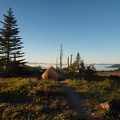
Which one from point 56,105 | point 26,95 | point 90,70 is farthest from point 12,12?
point 56,105

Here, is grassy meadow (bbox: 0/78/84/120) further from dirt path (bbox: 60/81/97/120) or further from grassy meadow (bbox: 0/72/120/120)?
dirt path (bbox: 60/81/97/120)

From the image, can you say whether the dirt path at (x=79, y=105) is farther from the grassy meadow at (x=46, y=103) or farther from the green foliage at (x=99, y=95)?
the green foliage at (x=99, y=95)

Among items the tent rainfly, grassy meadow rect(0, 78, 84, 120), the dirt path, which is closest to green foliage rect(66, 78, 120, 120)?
the dirt path

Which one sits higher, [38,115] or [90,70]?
[90,70]

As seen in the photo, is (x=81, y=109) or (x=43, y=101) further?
(x=43, y=101)

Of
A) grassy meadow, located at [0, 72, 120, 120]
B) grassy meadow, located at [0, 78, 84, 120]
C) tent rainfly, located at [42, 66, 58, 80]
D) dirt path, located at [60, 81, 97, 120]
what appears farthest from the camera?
tent rainfly, located at [42, 66, 58, 80]

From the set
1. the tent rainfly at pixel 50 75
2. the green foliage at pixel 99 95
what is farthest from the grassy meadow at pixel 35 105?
the tent rainfly at pixel 50 75

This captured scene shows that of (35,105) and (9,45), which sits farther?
(9,45)

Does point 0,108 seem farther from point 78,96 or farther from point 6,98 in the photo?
point 78,96

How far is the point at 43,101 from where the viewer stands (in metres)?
18.3

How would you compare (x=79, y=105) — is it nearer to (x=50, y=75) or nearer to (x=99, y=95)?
(x=99, y=95)

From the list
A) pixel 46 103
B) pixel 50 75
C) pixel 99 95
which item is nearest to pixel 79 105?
pixel 46 103

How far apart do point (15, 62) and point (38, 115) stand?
26.4m

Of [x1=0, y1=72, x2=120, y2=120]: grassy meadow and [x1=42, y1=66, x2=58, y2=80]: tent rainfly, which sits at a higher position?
[x1=42, y1=66, x2=58, y2=80]: tent rainfly
